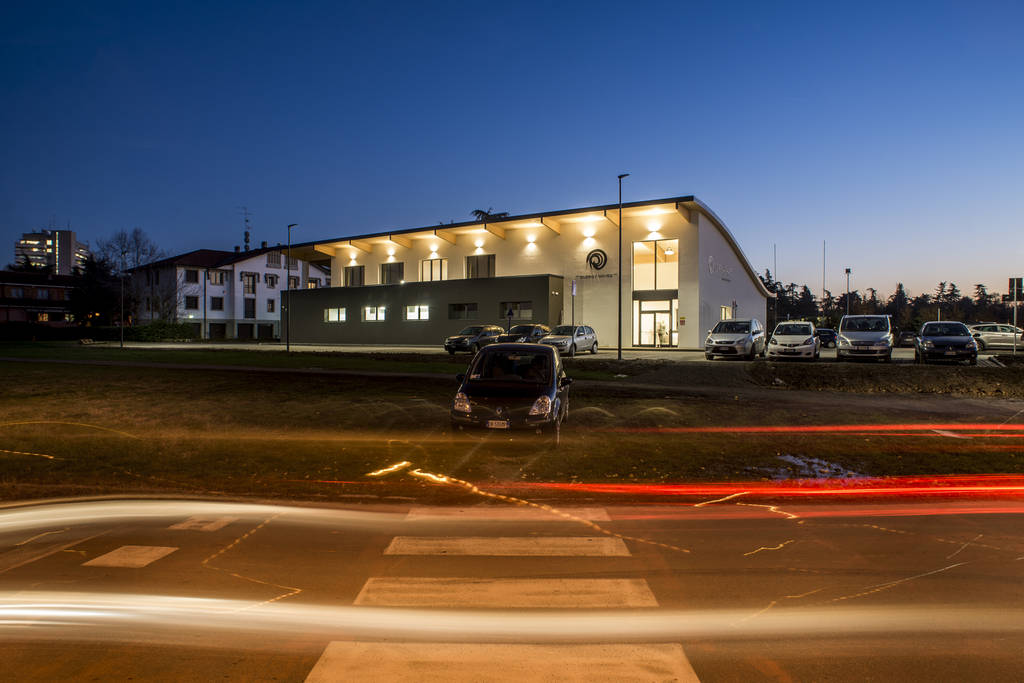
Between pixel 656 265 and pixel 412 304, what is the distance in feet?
65.1

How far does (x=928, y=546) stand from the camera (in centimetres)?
538

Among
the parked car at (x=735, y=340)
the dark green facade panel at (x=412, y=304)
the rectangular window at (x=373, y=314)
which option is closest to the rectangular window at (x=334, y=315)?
the dark green facade panel at (x=412, y=304)

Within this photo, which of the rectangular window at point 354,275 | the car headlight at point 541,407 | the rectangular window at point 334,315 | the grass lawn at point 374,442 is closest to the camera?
the grass lawn at point 374,442

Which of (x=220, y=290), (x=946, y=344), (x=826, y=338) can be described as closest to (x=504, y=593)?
(x=946, y=344)

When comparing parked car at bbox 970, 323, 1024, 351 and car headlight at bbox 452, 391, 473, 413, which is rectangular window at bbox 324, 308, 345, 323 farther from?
car headlight at bbox 452, 391, 473, 413

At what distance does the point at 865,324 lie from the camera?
83.3 feet

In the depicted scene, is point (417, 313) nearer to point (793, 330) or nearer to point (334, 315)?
point (334, 315)

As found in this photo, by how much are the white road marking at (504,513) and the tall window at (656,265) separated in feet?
125

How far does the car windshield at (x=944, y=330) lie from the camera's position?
23.2m

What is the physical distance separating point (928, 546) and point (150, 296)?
72191mm

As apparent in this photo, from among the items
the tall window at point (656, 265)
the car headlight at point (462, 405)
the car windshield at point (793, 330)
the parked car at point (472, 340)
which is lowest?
the car headlight at point (462, 405)

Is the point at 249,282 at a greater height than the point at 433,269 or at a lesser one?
greater

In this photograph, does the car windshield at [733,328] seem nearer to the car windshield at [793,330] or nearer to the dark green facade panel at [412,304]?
the car windshield at [793,330]

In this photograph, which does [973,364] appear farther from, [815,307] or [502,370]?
[815,307]
